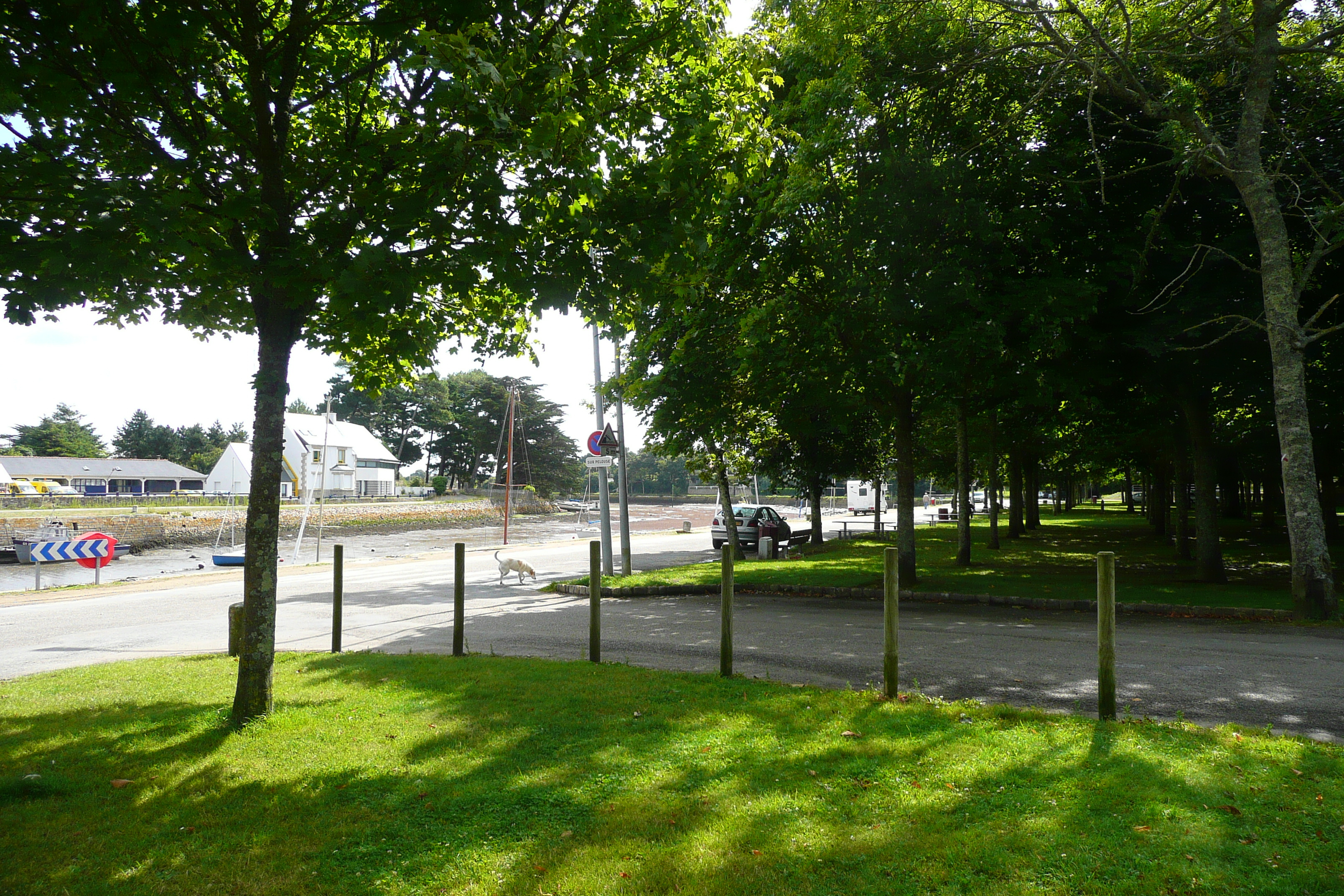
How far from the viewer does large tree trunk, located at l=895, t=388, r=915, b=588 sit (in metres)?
14.9

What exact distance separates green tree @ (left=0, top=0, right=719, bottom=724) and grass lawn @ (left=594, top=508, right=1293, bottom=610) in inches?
419

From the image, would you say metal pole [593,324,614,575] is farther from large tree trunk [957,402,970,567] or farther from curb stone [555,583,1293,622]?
large tree trunk [957,402,970,567]

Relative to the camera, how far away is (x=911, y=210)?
42.1 feet

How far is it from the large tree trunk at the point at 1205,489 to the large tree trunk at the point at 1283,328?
13.4 ft

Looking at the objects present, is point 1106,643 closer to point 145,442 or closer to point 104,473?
point 104,473

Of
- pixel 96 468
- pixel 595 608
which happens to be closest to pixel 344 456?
pixel 96 468

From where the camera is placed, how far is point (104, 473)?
282ft

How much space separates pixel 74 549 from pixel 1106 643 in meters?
22.5

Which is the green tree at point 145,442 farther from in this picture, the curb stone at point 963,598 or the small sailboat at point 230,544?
the curb stone at point 963,598

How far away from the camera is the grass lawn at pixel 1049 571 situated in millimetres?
13352

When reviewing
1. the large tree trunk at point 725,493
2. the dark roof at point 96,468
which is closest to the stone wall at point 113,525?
the large tree trunk at point 725,493

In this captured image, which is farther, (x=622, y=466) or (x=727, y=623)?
(x=622, y=466)

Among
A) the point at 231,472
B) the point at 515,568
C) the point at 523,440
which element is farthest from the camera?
the point at 523,440

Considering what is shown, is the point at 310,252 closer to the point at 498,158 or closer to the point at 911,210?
the point at 498,158
